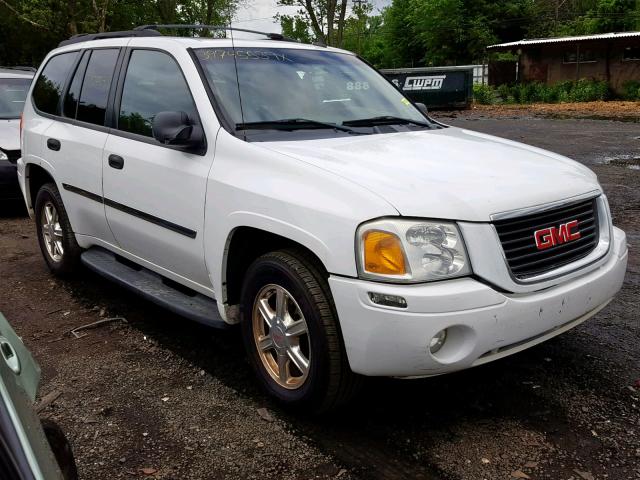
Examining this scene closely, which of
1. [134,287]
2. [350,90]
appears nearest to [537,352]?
[350,90]

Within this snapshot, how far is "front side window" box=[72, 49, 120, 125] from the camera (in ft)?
14.7

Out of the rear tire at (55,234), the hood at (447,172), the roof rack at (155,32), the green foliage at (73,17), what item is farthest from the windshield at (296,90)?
the green foliage at (73,17)

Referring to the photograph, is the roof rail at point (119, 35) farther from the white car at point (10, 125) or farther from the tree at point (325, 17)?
the tree at point (325, 17)

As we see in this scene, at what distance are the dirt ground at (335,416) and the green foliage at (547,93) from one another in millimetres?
26014

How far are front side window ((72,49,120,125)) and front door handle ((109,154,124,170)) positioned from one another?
16.5 inches

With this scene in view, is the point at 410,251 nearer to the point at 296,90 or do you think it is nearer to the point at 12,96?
the point at 296,90

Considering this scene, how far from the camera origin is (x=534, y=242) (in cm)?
289

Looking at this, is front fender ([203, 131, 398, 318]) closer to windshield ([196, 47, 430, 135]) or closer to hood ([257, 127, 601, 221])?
hood ([257, 127, 601, 221])

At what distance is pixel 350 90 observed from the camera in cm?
417

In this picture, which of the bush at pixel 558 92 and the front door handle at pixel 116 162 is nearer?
the front door handle at pixel 116 162

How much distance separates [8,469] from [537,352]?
3160mm

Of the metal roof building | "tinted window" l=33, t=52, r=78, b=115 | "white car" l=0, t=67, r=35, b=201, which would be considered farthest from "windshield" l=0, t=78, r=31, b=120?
the metal roof building

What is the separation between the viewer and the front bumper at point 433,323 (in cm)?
259

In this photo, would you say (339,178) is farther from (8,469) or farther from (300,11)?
(300,11)
